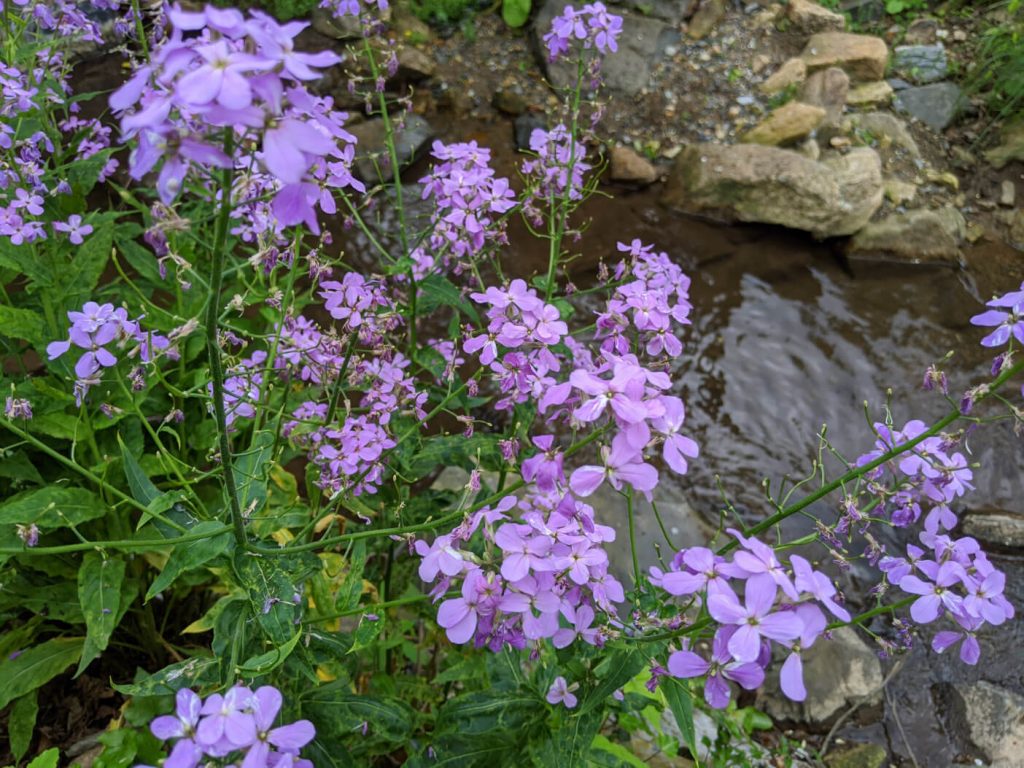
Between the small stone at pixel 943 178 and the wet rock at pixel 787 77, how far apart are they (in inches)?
59.7

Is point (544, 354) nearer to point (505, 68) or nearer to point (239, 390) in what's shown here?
point (239, 390)

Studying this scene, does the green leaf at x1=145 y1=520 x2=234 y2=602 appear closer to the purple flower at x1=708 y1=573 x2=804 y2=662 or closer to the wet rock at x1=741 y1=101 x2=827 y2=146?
the purple flower at x1=708 y1=573 x2=804 y2=662

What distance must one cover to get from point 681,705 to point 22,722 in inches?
82.3

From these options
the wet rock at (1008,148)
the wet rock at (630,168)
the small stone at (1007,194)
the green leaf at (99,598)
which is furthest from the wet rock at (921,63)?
the green leaf at (99,598)

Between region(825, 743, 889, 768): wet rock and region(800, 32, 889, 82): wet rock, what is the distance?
6571mm

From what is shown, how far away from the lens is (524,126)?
7.59 m

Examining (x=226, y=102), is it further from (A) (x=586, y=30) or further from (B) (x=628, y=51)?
(B) (x=628, y=51)

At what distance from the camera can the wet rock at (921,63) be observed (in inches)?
318

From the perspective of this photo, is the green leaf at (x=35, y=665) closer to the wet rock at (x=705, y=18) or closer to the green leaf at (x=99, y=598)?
the green leaf at (x=99, y=598)

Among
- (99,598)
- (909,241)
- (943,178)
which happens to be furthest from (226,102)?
(943,178)

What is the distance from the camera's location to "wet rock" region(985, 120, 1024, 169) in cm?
753

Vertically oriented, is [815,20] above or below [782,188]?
above

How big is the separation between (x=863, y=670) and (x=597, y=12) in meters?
3.28

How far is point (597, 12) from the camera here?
9.29 feet
